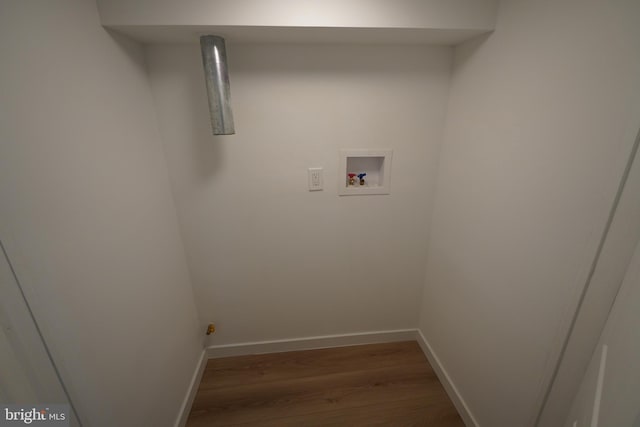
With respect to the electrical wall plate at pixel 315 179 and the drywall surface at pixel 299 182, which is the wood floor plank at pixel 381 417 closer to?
the drywall surface at pixel 299 182

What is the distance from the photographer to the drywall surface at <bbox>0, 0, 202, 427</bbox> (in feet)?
2.06

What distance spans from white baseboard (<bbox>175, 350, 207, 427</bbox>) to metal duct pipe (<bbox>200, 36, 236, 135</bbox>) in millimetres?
1488

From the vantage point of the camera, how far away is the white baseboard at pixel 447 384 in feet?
4.38

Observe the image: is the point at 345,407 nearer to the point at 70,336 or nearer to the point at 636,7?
the point at 70,336

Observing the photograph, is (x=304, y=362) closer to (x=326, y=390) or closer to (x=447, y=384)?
(x=326, y=390)

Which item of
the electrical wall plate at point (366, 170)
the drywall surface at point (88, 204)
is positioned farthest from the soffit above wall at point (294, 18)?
the electrical wall plate at point (366, 170)

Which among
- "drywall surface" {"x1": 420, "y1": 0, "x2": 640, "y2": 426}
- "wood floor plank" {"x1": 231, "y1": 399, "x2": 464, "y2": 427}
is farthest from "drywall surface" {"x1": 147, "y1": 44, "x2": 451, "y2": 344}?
"wood floor plank" {"x1": 231, "y1": 399, "x2": 464, "y2": 427}

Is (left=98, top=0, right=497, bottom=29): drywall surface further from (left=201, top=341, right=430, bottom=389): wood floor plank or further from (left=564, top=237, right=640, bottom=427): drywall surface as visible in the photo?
(left=201, top=341, right=430, bottom=389): wood floor plank

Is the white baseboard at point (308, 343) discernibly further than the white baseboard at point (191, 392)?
Yes

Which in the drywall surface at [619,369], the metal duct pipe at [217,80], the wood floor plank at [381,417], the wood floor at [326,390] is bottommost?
the wood floor plank at [381,417]

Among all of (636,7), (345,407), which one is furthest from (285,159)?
(345,407)

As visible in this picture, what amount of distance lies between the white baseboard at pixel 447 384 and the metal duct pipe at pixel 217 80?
6.16 ft

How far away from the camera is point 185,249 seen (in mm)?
1488

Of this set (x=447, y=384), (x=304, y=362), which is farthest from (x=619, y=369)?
(x=304, y=362)
